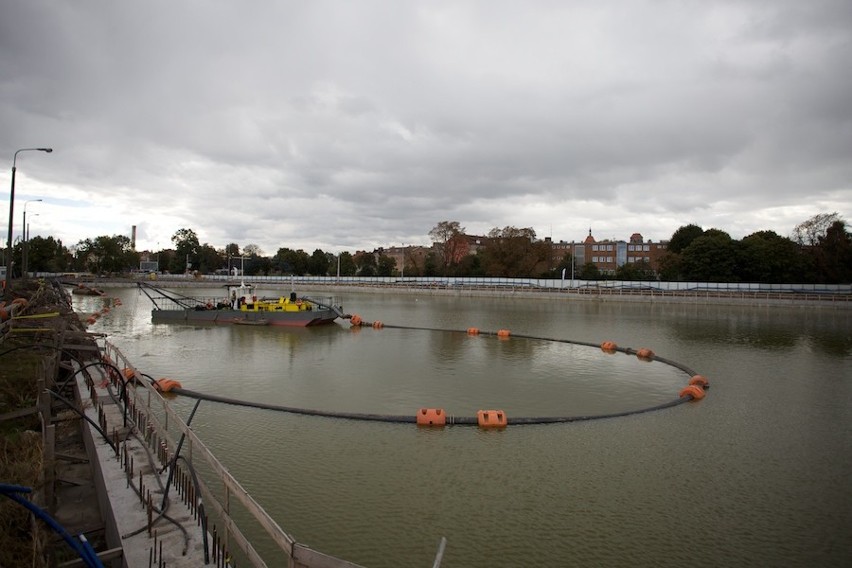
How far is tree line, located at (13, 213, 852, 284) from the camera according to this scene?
6962 centimetres

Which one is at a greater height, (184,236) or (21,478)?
(184,236)

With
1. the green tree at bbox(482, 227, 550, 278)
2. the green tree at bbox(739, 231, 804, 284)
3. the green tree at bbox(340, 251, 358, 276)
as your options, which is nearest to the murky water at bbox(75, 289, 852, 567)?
the green tree at bbox(739, 231, 804, 284)

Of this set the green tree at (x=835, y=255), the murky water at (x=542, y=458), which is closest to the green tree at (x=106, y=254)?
the murky water at (x=542, y=458)

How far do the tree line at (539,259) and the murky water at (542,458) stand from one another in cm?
3365

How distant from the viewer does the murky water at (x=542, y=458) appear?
7.25m

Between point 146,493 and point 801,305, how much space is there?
70.1 m

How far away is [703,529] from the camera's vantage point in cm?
765

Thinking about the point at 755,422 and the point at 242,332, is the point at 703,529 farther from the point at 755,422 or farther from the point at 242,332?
the point at 242,332

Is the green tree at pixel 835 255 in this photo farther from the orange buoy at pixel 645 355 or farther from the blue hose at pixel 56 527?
the blue hose at pixel 56 527

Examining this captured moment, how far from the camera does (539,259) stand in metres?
84.9

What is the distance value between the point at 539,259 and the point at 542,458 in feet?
252

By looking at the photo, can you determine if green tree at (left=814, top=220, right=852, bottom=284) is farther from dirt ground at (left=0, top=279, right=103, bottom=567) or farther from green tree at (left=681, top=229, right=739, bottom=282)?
dirt ground at (left=0, top=279, right=103, bottom=567)

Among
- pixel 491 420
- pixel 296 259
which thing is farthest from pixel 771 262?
pixel 296 259

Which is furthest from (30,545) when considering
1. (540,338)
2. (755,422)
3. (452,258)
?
(452,258)
